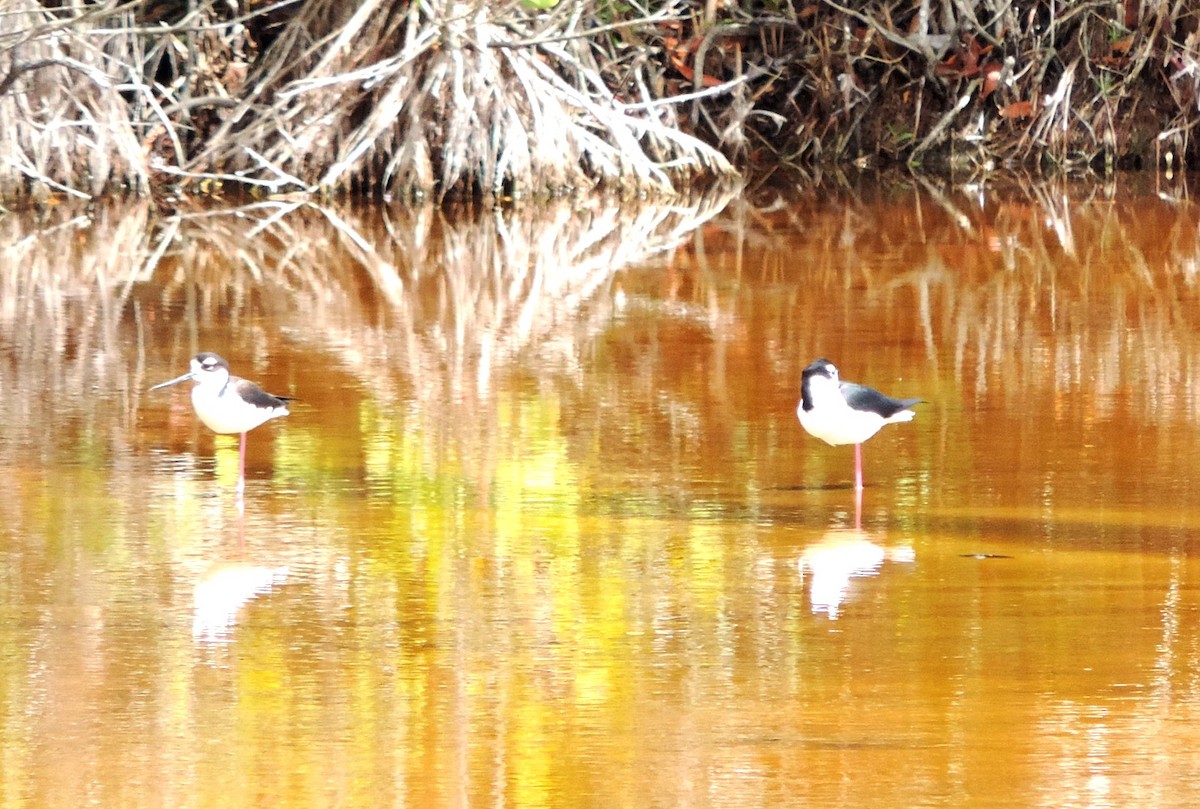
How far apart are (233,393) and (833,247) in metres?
4.79

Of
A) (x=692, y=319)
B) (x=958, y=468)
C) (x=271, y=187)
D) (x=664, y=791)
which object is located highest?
(x=271, y=187)

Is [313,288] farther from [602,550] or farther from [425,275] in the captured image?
[602,550]

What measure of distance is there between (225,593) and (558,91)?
844cm

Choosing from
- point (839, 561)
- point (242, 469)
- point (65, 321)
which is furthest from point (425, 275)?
point (839, 561)

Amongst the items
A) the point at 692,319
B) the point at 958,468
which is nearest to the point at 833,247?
the point at 692,319

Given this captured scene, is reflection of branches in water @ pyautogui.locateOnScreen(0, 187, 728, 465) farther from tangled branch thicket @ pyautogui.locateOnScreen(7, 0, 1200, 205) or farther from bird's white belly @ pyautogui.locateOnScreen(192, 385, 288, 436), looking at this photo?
tangled branch thicket @ pyautogui.locateOnScreen(7, 0, 1200, 205)

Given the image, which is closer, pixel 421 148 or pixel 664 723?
pixel 664 723

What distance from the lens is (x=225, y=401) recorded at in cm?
472

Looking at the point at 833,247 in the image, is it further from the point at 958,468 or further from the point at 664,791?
the point at 664,791

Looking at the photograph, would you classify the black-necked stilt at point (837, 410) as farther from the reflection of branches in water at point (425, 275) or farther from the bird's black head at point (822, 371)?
A: the reflection of branches in water at point (425, 275)

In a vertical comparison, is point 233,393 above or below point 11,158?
below

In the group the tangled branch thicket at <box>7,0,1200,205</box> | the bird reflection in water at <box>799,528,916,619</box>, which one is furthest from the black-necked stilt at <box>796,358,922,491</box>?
the tangled branch thicket at <box>7,0,1200,205</box>

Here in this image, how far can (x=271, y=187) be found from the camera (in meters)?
11.8

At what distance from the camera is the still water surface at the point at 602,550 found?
2930mm
